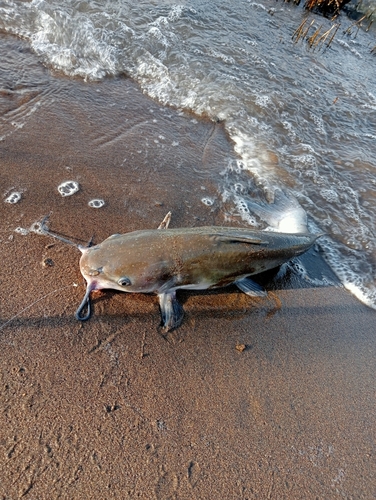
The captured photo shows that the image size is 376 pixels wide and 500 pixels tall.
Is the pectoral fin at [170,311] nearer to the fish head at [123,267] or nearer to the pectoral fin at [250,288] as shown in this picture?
the fish head at [123,267]

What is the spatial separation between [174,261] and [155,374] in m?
0.96

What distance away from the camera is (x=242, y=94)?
22.6ft

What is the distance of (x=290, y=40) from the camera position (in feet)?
32.4

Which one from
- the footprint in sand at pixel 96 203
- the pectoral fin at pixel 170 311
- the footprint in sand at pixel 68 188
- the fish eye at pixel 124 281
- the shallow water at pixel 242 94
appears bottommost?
the footprint in sand at pixel 68 188

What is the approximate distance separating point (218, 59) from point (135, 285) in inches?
248

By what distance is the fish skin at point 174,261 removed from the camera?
122 inches

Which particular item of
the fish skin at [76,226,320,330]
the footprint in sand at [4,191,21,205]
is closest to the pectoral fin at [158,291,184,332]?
the fish skin at [76,226,320,330]

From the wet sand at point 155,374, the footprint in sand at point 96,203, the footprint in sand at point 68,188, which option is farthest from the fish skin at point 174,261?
the footprint in sand at point 68,188

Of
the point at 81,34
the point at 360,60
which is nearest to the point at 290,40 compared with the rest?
the point at 360,60

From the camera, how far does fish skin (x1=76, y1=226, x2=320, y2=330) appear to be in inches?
122

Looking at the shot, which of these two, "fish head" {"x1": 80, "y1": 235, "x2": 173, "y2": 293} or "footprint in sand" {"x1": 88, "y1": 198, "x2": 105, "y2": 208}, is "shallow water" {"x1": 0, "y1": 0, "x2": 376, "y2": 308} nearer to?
"footprint in sand" {"x1": 88, "y1": 198, "x2": 105, "y2": 208}

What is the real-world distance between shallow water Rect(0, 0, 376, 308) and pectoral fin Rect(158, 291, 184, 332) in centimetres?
161

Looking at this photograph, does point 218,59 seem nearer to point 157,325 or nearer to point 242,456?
Answer: point 157,325

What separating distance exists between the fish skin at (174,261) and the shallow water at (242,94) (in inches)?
43.7
